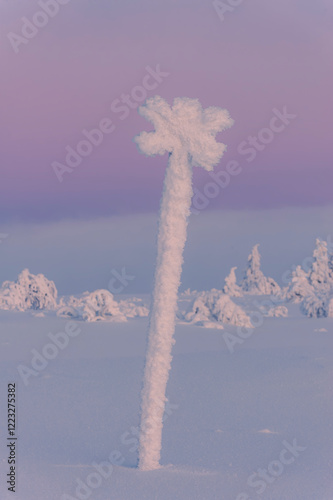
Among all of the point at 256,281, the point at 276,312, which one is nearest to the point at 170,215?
the point at 276,312

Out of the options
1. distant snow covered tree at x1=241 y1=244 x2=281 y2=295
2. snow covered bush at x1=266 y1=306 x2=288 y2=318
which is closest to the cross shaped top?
snow covered bush at x1=266 y1=306 x2=288 y2=318

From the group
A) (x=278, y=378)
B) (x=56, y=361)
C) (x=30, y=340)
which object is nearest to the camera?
(x=278, y=378)

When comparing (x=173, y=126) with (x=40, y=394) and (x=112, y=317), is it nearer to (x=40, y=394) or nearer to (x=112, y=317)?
(x=40, y=394)

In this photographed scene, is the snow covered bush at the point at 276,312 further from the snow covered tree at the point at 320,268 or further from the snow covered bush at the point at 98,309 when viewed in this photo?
the snow covered tree at the point at 320,268

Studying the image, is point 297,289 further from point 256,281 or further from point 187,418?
point 187,418

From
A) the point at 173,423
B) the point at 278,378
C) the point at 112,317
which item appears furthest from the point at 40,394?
the point at 112,317
